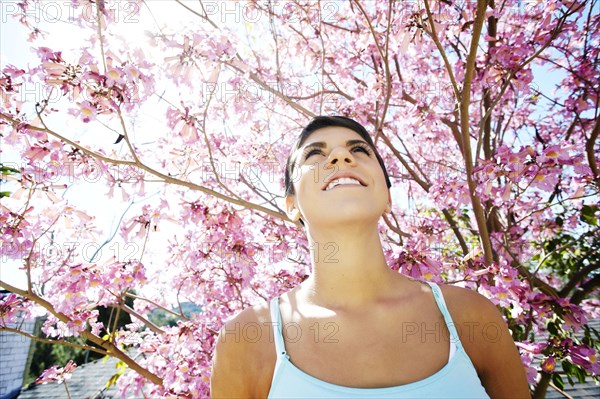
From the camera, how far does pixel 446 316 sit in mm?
1096

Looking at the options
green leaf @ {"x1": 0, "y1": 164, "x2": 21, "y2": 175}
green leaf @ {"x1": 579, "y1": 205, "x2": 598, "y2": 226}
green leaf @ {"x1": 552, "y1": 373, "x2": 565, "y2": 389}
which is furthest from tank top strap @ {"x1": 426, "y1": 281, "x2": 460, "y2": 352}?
green leaf @ {"x1": 579, "y1": 205, "x2": 598, "y2": 226}

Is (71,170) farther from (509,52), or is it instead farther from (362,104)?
(509,52)

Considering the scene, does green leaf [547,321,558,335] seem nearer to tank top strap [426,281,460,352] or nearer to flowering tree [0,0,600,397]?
flowering tree [0,0,600,397]

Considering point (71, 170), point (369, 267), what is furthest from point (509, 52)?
point (71, 170)

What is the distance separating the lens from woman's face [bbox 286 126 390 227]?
1110 mm

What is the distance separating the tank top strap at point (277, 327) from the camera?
1046mm

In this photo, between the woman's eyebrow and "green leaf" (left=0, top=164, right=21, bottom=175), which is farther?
"green leaf" (left=0, top=164, right=21, bottom=175)

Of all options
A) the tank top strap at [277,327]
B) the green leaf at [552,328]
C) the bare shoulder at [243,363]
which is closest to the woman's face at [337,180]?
the tank top strap at [277,327]

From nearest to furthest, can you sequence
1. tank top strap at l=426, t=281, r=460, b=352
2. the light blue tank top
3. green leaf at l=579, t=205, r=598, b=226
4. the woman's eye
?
the light blue tank top, tank top strap at l=426, t=281, r=460, b=352, the woman's eye, green leaf at l=579, t=205, r=598, b=226

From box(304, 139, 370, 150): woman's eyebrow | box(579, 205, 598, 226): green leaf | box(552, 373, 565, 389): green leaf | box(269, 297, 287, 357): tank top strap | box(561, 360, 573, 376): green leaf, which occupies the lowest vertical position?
box(552, 373, 565, 389): green leaf

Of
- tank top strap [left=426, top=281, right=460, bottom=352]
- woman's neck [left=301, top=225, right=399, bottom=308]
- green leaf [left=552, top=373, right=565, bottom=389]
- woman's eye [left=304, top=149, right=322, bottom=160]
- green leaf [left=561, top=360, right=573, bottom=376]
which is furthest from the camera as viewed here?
green leaf [left=552, top=373, right=565, bottom=389]

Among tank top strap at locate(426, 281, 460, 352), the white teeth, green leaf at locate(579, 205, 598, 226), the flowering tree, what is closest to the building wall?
the flowering tree

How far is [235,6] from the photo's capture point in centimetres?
297

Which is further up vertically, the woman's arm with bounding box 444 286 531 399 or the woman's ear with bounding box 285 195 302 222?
the woman's ear with bounding box 285 195 302 222
